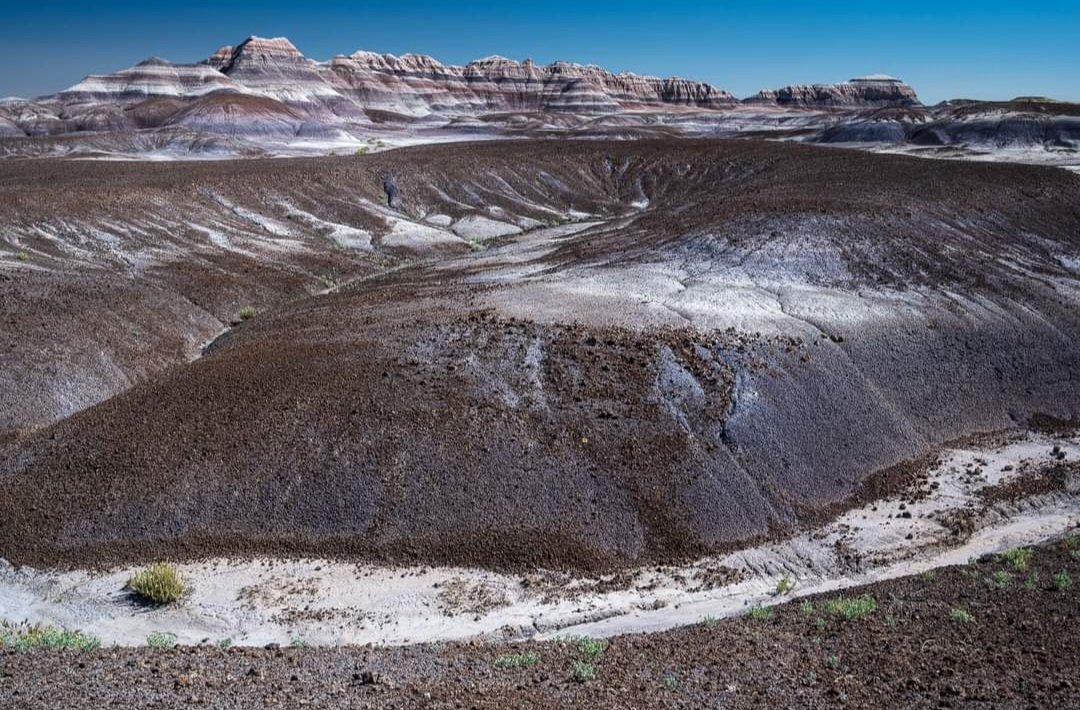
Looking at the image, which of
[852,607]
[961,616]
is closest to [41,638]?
[852,607]

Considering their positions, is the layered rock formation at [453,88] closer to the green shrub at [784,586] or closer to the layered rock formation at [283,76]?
the layered rock formation at [283,76]

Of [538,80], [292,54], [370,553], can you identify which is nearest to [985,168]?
[370,553]

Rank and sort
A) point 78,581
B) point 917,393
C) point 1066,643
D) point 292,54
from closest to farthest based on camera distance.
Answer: point 1066,643 → point 78,581 → point 917,393 → point 292,54

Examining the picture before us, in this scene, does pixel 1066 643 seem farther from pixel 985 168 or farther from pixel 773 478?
pixel 985 168

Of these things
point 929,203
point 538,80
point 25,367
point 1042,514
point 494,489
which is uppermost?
point 538,80

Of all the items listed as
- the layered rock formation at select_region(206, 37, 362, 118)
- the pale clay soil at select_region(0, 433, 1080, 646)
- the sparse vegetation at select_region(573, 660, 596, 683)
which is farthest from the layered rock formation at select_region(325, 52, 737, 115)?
the sparse vegetation at select_region(573, 660, 596, 683)

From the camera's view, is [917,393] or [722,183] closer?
[917,393]

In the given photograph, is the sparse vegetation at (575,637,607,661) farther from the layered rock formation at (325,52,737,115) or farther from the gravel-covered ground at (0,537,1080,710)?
the layered rock formation at (325,52,737,115)
